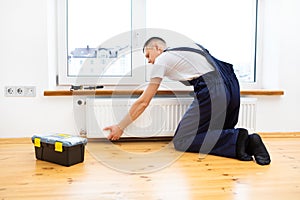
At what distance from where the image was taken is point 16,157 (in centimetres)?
199

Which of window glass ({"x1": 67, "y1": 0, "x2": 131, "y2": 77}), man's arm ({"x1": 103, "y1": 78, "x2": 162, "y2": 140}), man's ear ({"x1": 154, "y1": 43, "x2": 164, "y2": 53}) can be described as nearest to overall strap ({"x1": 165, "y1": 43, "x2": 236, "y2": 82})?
man's ear ({"x1": 154, "y1": 43, "x2": 164, "y2": 53})

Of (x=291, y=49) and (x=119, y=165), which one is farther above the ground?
(x=291, y=49)

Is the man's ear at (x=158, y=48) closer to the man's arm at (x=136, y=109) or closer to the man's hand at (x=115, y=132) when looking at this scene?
the man's arm at (x=136, y=109)

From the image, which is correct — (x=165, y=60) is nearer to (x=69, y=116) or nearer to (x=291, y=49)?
(x=69, y=116)

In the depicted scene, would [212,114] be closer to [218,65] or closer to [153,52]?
[218,65]

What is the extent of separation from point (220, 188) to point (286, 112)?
4.87 ft

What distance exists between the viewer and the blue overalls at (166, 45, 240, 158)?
2070 millimetres

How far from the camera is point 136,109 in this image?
7.06 ft

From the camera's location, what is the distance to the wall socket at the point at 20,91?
93.1 inches

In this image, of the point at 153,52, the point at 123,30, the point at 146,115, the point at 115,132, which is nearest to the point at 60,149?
the point at 115,132

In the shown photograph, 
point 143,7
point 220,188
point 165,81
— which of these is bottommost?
point 220,188

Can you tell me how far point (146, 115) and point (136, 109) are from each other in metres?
0.25

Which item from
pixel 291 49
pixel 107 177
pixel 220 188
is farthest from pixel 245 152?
pixel 291 49

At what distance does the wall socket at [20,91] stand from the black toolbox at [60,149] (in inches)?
23.4
